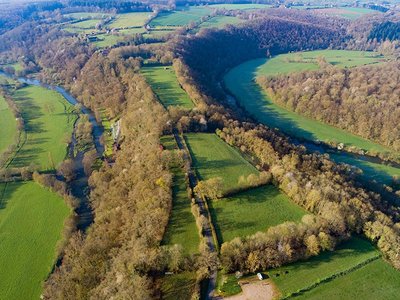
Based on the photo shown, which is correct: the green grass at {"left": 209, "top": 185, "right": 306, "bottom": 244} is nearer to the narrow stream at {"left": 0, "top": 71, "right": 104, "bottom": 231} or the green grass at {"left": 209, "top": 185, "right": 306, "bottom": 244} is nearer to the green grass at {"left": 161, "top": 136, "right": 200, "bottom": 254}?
the green grass at {"left": 161, "top": 136, "right": 200, "bottom": 254}

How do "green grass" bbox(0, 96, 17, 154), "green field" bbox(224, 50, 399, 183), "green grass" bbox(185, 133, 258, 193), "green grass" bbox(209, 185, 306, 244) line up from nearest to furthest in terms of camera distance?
"green grass" bbox(209, 185, 306, 244), "green grass" bbox(185, 133, 258, 193), "green field" bbox(224, 50, 399, 183), "green grass" bbox(0, 96, 17, 154)

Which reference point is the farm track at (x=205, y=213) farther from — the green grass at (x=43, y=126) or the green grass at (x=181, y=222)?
the green grass at (x=43, y=126)

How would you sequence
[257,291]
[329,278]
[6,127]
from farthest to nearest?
[6,127]
[329,278]
[257,291]

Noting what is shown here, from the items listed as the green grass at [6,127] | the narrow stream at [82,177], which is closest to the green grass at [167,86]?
the narrow stream at [82,177]

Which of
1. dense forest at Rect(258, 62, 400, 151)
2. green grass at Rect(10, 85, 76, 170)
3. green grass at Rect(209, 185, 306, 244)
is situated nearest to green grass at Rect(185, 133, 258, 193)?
green grass at Rect(209, 185, 306, 244)

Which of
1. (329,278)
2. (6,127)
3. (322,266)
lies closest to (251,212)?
(322,266)

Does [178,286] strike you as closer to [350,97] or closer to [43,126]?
[43,126]
